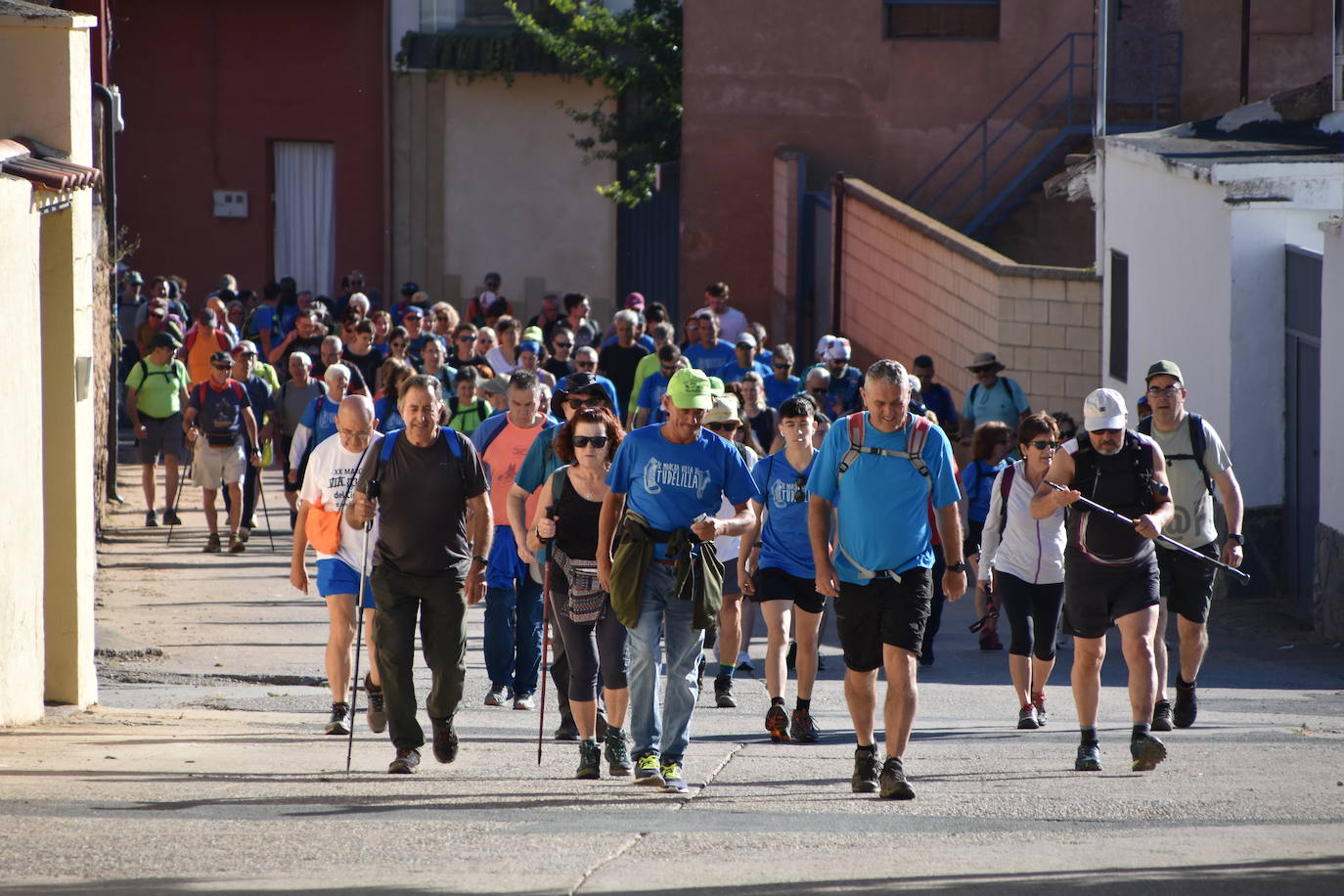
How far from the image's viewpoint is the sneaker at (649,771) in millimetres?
7734

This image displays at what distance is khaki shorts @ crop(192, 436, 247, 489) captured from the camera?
53.9ft

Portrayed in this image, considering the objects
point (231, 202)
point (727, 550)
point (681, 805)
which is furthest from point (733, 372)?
point (231, 202)

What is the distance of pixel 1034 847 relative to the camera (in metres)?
6.57

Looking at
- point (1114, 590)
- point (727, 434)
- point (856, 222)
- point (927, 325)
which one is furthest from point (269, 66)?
point (1114, 590)

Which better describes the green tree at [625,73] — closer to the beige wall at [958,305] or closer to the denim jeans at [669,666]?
the beige wall at [958,305]

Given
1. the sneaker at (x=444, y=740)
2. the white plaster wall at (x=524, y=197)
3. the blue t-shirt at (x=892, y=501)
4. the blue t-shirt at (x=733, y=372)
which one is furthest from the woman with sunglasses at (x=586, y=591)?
the white plaster wall at (x=524, y=197)

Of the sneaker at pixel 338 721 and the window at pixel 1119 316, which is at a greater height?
the window at pixel 1119 316

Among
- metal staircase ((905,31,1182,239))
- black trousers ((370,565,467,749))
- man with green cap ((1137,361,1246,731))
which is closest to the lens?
black trousers ((370,565,467,749))

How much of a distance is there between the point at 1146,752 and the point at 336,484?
4104mm

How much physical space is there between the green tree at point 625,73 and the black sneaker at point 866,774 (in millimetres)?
22046

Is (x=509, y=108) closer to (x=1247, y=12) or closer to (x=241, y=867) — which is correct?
(x=1247, y=12)

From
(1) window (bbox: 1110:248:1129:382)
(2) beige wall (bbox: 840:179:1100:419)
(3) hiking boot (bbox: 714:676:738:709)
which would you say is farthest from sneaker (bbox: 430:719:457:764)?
(2) beige wall (bbox: 840:179:1100:419)

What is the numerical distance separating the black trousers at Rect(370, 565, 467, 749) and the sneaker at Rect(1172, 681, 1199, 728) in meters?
3.95

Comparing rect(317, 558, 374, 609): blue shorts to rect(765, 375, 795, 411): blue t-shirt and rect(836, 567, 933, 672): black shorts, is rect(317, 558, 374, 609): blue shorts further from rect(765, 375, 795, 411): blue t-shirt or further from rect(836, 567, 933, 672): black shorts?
rect(765, 375, 795, 411): blue t-shirt
